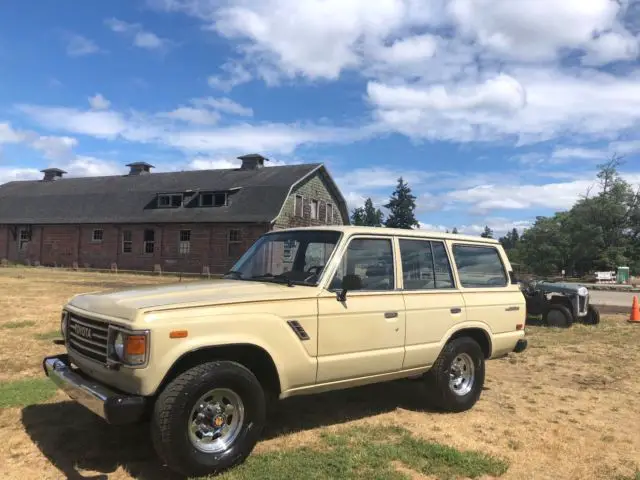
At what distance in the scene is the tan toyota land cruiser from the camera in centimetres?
380

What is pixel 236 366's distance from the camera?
4090mm

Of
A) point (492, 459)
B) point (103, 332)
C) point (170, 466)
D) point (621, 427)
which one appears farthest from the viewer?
point (621, 427)

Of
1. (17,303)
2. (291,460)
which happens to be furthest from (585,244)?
(291,460)

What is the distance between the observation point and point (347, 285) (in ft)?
15.6

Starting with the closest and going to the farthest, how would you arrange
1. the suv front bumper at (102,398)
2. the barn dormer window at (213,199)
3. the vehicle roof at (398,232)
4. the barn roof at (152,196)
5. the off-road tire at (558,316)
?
the suv front bumper at (102,398) < the vehicle roof at (398,232) < the off-road tire at (558,316) < the barn roof at (152,196) < the barn dormer window at (213,199)

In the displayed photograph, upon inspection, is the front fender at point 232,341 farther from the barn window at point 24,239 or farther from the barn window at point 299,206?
the barn window at point 24,239

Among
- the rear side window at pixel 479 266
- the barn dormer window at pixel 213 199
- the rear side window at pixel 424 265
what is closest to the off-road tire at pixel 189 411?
the rear side window at pixel 424 265

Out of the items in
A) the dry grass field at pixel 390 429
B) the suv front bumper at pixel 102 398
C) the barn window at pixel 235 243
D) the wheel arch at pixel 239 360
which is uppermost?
the barn window at pixel 235 243

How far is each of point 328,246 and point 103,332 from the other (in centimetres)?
213

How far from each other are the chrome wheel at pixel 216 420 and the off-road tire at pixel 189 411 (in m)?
0.04

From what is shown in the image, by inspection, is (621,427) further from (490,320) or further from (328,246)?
(328,246)

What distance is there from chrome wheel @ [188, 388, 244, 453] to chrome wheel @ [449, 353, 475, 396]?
2716mm

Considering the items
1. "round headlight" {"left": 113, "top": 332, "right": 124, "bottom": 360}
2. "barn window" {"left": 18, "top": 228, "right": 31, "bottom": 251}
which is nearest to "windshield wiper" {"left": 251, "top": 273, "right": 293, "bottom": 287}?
"round headlight" {"left": 113, "top": 332, "right": 124, "bottom": 360}

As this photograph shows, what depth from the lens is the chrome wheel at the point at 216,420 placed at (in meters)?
3.98
